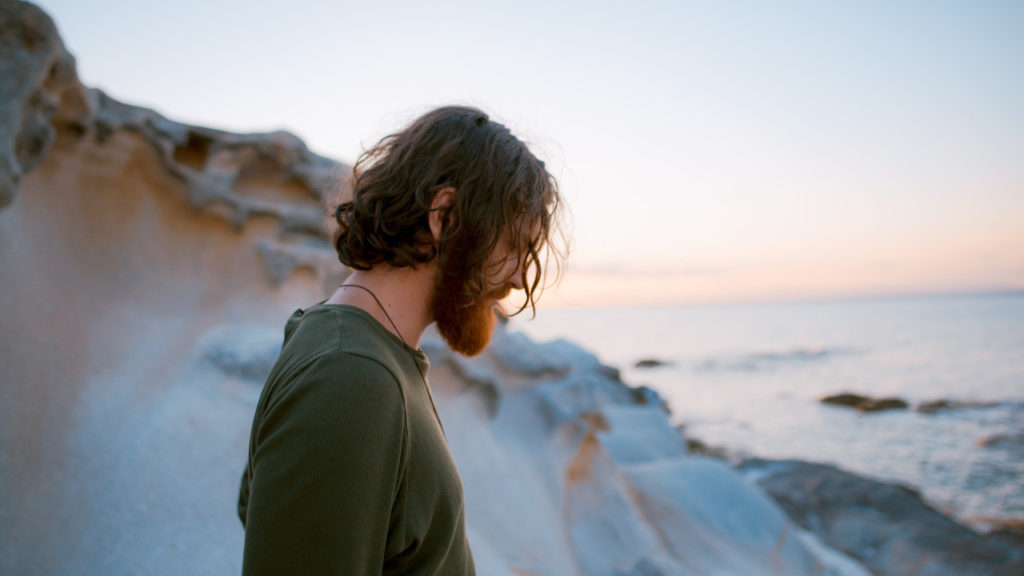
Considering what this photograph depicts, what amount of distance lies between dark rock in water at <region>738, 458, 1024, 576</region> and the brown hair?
21.0 feet

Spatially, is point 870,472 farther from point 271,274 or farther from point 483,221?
point 483,221

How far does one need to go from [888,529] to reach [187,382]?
267 inches

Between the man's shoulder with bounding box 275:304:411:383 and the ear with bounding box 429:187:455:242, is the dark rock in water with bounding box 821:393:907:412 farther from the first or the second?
the man's shoulder with bounding box 275:304:411:383

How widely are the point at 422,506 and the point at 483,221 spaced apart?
1.80 feet

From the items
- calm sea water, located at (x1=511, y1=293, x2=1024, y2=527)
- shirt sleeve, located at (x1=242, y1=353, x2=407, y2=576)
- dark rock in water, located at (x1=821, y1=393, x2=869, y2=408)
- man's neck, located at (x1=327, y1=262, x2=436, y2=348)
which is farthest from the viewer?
dark rock in water, located at (x1=821, y1=393, x2=869, y2=408)

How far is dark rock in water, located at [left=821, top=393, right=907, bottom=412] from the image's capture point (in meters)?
15.2

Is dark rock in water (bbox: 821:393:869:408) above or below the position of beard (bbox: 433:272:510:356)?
below

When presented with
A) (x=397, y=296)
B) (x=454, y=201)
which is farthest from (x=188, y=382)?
(x=454, y=201)

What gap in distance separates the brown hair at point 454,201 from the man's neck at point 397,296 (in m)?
0.03

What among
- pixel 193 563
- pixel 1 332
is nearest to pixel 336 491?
pixel 193 563

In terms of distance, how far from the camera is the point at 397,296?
1213 mm

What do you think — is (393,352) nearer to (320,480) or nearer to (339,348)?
(339,348)

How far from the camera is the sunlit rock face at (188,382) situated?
2447 mm

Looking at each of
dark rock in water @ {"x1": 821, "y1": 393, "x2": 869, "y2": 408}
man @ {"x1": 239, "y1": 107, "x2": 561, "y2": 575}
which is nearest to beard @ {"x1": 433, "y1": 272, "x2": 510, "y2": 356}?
man @ {"x1": 239, "y1": 107, "x2": 561, "y2": 575}
